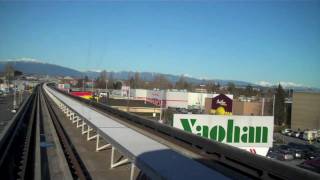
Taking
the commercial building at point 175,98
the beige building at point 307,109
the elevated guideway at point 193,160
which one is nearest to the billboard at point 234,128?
the elevated guideway at point 193,160

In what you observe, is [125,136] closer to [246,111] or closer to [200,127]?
[200,127]

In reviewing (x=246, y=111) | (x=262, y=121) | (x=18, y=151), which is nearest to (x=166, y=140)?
(x=262, y=121)

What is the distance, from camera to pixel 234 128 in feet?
49.7

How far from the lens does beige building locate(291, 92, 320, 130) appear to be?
65.1 metres

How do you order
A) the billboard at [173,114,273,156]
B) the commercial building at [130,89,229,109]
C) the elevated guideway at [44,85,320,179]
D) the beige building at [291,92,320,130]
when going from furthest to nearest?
the commercial building at [130,89,229,109] < the beige building at [291,92,320,130] < the billboard at [173,114,273,156] < the elevated guideway at [44,85,320,179]

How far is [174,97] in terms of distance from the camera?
284 ft

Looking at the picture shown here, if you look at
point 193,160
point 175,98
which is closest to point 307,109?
point 175,98

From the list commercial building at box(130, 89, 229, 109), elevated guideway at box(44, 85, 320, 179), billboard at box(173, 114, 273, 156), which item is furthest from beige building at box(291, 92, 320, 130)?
elevated guideway at box(44, 85, 320, 179)

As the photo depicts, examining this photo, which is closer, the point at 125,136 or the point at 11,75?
the point at 125,136

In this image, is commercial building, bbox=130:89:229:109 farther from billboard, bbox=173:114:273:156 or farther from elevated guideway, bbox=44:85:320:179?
elevated guideway, bbox=44:85:320:179

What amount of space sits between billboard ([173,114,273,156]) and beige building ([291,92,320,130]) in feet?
174

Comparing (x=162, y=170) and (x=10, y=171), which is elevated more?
(x=162, y=170)

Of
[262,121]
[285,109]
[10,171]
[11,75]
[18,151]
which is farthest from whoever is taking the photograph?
[11,75]

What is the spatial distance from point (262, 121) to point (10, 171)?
940 centimetres
